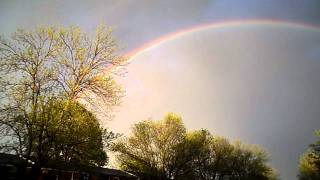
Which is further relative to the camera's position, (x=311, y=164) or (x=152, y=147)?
(x=311, y=164)

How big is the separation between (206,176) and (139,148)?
2477cm

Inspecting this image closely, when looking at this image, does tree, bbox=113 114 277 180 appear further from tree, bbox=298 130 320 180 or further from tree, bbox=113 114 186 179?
tree, bbox=298 130 320 180

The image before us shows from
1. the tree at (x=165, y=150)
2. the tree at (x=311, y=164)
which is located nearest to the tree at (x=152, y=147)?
the tree at (x=165, y=150)

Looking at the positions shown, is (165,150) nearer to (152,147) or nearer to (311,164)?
(152,147)

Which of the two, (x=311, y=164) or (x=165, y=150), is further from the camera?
(x=311, y=164)

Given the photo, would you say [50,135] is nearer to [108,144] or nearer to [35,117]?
[35,117]

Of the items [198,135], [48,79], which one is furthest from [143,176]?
[48,79]

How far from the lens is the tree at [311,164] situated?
8694 cm

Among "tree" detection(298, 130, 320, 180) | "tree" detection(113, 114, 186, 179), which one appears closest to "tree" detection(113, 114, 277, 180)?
"tree" detection(113, 114, 186, 179)

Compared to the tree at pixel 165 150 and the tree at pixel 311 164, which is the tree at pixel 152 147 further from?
the tree at pixel 311 164

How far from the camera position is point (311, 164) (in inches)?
3910

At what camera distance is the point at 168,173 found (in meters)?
74.2

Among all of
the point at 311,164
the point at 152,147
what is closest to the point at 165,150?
the point at 152,147

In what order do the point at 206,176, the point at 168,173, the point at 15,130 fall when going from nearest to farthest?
the point at 15,130, the point at 168,173, the point at 206,176
